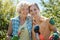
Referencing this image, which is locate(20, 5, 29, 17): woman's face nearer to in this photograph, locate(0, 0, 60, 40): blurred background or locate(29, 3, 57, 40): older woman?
locate(29, 3, 57, 40): older woman

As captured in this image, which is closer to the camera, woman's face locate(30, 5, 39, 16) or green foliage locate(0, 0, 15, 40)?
woman's face locate(30, 5, 39, 16)

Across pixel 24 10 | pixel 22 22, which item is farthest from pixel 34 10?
pixel 22 22

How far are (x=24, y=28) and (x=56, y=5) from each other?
4.43 metres

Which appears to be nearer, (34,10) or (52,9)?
(34,10)

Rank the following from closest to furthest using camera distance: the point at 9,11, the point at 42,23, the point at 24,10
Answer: the point at 42,23
the point at 24,10
the point at 9,11

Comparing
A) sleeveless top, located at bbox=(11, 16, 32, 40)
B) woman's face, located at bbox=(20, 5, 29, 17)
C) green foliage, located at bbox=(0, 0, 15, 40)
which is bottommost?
green foliage, located at bbox=(0, 0, 15, 40)

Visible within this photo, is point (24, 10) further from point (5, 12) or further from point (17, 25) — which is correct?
point (5, 12)

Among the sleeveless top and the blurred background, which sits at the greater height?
the sleeveless top

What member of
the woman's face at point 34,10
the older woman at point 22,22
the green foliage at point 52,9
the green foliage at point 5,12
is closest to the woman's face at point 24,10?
the older woman at point 22,22

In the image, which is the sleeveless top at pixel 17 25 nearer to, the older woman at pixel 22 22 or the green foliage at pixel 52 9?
the older woman at pixel 22 22

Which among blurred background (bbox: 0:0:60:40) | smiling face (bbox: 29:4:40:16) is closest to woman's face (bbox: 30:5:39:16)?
smiling face (bbox: 29:4:40:16)

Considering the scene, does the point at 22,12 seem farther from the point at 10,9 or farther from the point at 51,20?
the point at 10,9

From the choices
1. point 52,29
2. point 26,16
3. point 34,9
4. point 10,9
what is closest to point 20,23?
point 26,16

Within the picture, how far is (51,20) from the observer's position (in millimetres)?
2971
